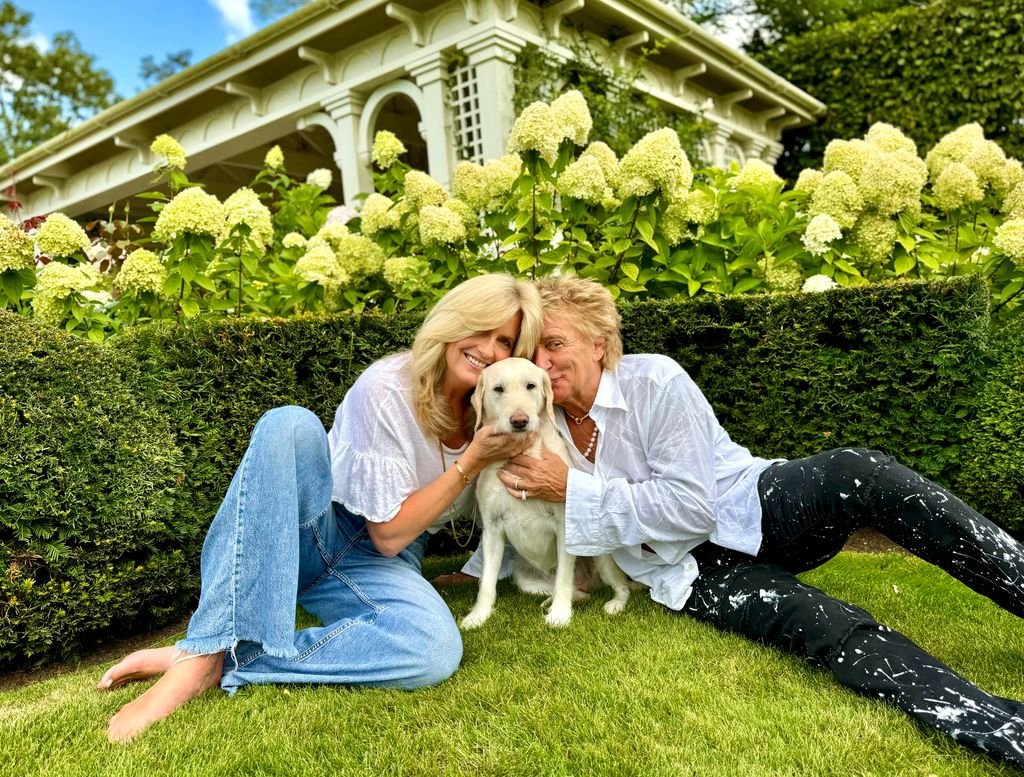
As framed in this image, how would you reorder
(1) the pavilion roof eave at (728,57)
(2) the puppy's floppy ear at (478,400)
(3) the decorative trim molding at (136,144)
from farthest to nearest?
1. (3) the decorative trim molding at (136,144)
2. (1) the pavilion roof eave at (728,57)
3. (2) the puppy's floppy ear at (478,400)

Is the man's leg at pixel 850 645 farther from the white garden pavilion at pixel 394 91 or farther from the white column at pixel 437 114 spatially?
the white column at pixel 437 114

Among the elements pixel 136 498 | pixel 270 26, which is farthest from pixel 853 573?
pixel 270 26

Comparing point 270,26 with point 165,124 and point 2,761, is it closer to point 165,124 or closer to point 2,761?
point 165,124

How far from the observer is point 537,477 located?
3146 mm

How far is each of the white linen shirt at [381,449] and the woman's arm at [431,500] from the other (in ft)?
0.13

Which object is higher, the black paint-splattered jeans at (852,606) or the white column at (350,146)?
the white column at (350,146)

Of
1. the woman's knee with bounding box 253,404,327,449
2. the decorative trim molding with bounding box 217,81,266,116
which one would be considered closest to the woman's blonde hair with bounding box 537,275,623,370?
the woman's knee with bounding box 253,404,327,449

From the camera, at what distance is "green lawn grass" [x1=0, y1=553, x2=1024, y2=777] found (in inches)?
84.7

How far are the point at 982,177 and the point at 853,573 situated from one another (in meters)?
2.86

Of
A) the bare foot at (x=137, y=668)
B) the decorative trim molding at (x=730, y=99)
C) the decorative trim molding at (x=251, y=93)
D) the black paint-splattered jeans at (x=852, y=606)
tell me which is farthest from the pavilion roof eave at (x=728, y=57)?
the bare foot at (x=137, y=668)

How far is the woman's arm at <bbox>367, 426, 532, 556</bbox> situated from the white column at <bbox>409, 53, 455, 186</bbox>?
227 inches

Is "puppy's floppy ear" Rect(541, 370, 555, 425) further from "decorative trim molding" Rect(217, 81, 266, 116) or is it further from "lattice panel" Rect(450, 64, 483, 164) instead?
"decorative trim molding" Rect(217, 81, 266, 116)

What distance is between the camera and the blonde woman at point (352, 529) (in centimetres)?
259

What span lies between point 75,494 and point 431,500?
1.45 meters
